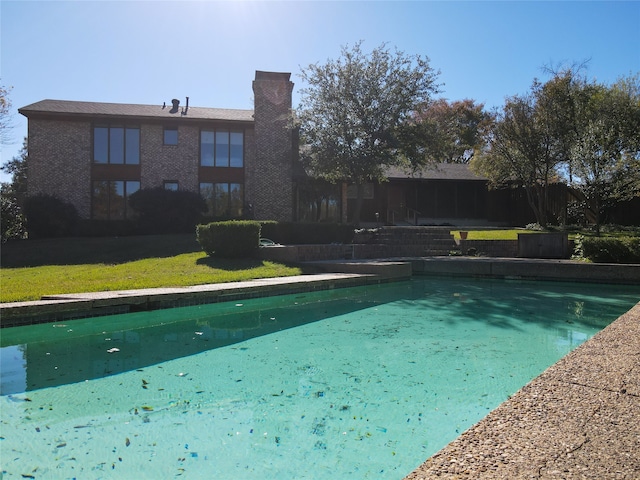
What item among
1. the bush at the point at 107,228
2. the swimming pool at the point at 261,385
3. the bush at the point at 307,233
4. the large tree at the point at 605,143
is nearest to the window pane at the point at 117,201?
the bush at the point at 107,228

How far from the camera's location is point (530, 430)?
2721mm

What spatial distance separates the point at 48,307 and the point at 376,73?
47.7ft

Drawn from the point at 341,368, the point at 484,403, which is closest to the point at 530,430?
the point at 484,403

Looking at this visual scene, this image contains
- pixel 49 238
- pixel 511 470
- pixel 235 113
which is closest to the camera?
pixel 511 470

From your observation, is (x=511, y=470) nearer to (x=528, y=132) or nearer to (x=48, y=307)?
(x=48, y=307)

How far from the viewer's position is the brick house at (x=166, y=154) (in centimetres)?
2077

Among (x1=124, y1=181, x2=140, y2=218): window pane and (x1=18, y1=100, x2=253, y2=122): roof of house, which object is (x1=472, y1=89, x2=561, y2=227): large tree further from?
(x1=124, y1=181, x2=140, y2=218): window pane

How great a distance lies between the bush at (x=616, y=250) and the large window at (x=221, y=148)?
15.3m

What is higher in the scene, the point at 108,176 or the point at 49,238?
the point at 108,176

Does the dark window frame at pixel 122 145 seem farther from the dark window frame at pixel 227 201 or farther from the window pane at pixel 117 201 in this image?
the dark window frame at pixel 227 201

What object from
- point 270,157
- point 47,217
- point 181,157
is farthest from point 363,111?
point 47,217

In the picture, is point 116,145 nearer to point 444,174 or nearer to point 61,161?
point 61,161

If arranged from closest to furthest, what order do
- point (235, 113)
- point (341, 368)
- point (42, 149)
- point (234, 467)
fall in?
point (234, 467) < point (341, 368) < point (42, 149) < point (235, 113)

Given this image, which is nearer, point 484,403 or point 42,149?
point 484,403
